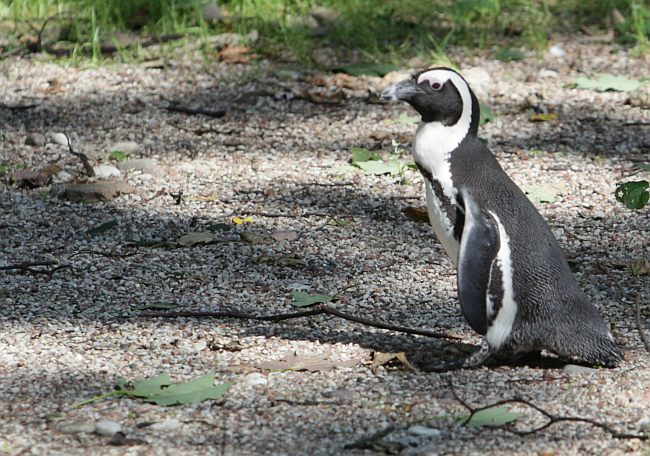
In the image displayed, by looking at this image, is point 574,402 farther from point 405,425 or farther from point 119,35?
point 119,35

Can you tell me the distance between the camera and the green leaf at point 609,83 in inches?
248

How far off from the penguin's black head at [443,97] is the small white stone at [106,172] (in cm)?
196

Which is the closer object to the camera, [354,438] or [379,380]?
[354,438]

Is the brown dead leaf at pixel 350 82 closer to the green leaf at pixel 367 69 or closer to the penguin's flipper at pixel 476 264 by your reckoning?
the green leaf at pixel 367 69

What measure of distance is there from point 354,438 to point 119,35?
470cm

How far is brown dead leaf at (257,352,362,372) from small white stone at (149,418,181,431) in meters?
0.44

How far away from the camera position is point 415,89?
351 cm

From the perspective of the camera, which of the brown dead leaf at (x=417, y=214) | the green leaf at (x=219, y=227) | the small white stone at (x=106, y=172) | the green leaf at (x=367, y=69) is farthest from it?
the green leaf at (x=367, y=69)

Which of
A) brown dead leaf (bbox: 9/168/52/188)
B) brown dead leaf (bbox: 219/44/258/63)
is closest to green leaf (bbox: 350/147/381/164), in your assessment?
brown dead leaf (bbox: 9/168/52/188)

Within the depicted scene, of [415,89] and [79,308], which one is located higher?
[415,89]

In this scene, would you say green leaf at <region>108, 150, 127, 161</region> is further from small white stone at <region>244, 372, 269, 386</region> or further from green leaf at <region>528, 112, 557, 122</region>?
small white stone at <region>244, 372, 269, 386</region>

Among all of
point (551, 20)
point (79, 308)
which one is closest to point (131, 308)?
point (79, 308)

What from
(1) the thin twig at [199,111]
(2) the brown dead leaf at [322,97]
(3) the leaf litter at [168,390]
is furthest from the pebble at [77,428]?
(2) the brown dead leaf at [322,97]

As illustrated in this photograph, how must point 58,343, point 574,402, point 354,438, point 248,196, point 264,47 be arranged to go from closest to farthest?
point 354,438, point 574,402, point 58,343, point 248,196, point 264,47
